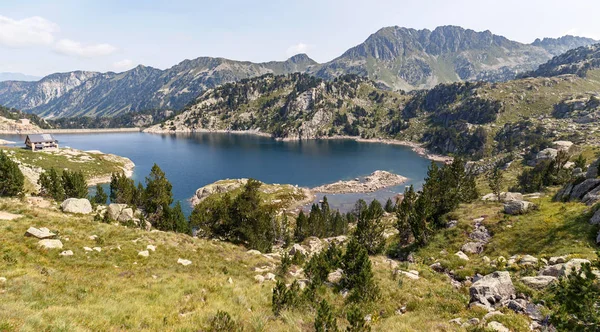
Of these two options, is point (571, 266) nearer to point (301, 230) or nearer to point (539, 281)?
point (539, 281)

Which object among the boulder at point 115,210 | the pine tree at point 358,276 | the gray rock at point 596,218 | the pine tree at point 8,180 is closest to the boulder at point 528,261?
the gray rock at point 596,218

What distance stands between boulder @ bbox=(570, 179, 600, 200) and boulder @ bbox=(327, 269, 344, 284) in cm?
4168

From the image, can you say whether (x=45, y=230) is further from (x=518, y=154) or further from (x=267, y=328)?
(x=518, y=154)

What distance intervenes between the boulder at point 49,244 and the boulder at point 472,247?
45.1 m

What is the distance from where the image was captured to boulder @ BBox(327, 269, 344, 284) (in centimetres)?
2769

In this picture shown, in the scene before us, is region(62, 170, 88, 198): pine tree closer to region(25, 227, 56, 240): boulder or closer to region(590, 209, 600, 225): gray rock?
region(25, 227, 56, 240): boulder

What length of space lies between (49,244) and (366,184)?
140552 millimetres

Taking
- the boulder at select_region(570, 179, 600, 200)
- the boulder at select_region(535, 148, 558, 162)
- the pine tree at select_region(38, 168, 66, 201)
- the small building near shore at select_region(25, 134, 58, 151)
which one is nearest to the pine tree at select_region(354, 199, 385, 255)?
the boulder at select_region(570, 179, 600, 200)

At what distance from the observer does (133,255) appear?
91.8 ft

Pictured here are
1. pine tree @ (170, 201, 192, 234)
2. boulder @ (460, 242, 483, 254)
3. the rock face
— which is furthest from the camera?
the rock face

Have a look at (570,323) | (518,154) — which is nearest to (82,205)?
(570,323)

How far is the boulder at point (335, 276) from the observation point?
27.7 meters

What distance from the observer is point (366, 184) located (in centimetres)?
15288

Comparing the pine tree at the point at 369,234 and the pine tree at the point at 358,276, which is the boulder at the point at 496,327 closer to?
the pine tree at the point at 358,276
